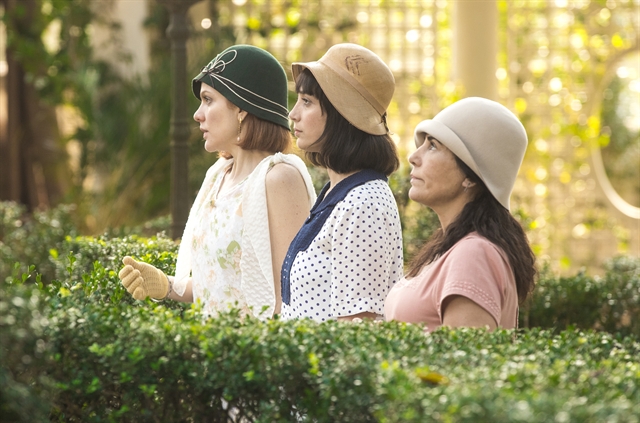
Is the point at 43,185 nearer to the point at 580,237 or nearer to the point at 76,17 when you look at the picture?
the point at 76,17

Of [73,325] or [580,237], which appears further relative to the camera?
[580,237]

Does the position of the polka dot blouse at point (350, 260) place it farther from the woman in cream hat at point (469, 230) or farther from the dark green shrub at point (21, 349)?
the dark green shrub at point (21, 349)

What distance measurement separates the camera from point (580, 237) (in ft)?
31.6

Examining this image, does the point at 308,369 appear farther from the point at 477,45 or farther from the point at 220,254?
the point at 477,45

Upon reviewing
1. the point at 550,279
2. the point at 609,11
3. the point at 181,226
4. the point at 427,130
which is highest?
the point at 609,11

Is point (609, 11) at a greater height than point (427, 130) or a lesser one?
greater

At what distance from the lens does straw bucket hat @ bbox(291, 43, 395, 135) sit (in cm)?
311

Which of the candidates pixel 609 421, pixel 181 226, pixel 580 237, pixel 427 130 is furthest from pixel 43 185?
pixel 609 421

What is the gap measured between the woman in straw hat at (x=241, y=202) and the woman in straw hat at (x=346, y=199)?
4.1 inches

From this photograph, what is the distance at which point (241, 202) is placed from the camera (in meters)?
3.24

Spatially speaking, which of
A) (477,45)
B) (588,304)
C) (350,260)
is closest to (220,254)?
(350,260)

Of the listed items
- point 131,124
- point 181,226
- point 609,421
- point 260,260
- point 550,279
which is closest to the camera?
point 609,421

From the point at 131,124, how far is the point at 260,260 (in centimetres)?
582

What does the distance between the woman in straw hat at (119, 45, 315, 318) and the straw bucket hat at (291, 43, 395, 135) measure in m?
0.25
